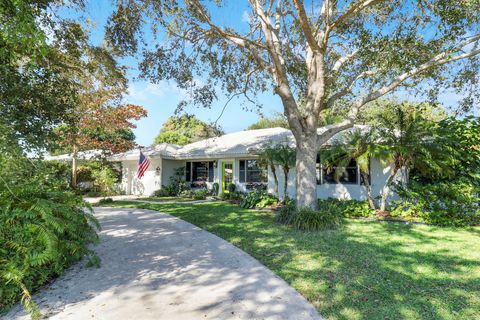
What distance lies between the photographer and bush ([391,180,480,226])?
880 cm

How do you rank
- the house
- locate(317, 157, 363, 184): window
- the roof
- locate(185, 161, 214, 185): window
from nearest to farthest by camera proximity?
locate(317, 157, 363, 184): window → the house → the roof → locate(185, 161, 214, 185): window

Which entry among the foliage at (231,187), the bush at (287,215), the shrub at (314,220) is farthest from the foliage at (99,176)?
the shrub at (314,220)

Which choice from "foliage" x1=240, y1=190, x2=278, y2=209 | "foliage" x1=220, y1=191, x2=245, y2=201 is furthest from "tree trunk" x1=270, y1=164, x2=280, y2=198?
"foliage" x1=220, y1=191, x2=245, y2=201

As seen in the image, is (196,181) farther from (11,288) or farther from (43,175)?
(11,288)

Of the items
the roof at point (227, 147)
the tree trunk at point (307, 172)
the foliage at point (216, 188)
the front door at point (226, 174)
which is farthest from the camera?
the foliage at point (216, 188)

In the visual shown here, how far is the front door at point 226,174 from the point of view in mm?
17406

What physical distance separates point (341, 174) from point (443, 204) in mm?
4315

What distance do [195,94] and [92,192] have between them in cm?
1321

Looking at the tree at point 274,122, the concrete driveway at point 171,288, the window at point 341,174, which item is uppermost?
the tree at point 274,122

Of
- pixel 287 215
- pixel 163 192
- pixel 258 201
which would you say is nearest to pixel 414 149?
pixel 287 215

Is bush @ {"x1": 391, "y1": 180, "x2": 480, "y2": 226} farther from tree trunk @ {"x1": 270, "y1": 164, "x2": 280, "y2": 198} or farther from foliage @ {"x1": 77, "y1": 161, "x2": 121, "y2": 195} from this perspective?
foliage @ {"x1": 77, "y1": 161, "x2": 121, "y2": 195}

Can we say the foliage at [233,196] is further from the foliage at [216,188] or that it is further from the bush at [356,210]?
the bush at [356,210]

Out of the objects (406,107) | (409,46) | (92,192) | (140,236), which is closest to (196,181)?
(92,192)

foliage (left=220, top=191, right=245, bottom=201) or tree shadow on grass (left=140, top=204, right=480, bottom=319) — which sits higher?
foliage (left=220, top=191, right=245, bottom=201)
